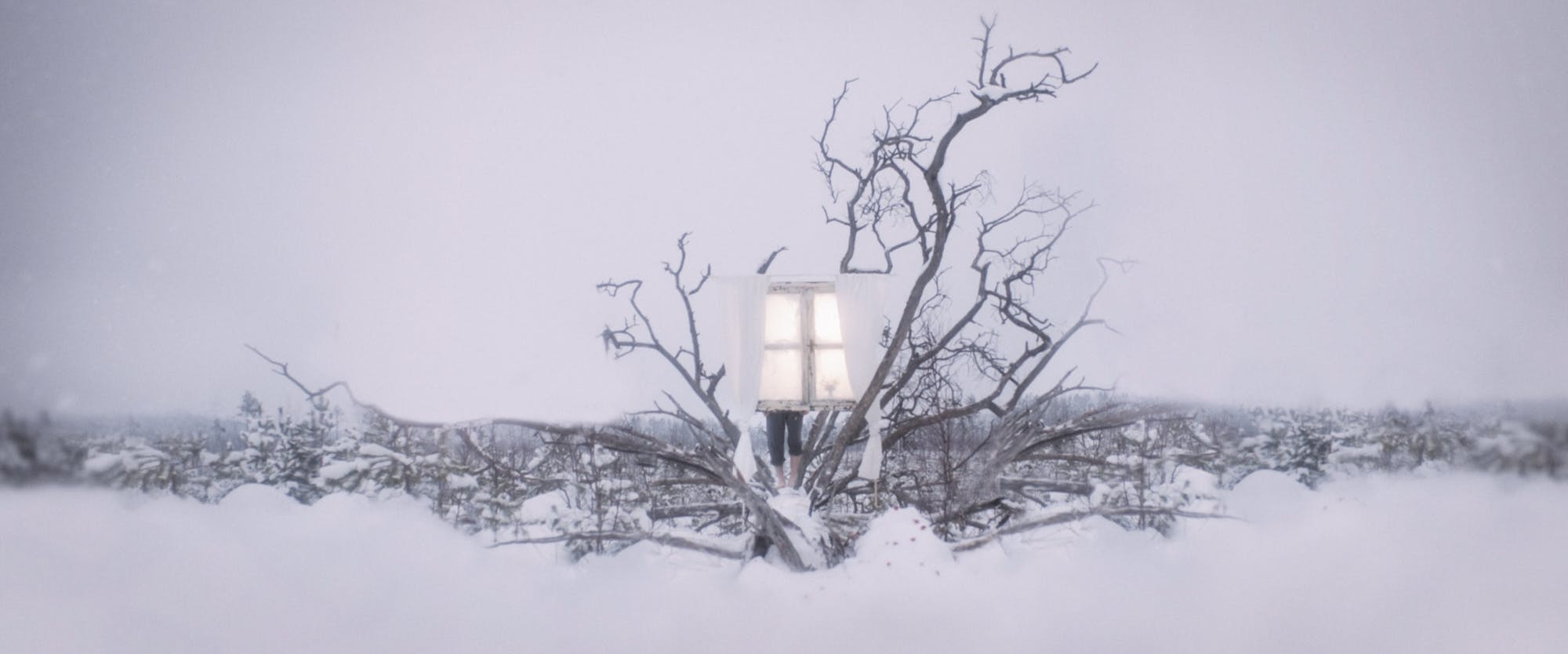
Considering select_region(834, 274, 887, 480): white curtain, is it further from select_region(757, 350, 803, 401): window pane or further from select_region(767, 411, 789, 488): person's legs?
select_region(767, 411, 789, 488): person's legs

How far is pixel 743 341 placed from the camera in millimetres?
4312

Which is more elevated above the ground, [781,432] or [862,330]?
[862,330]

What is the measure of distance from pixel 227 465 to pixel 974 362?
381 cm

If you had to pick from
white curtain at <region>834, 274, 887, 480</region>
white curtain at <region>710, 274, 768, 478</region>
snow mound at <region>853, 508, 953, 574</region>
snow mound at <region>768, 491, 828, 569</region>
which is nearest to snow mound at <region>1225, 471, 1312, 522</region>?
snow mound at <region>853, 508, 953, 574</region>

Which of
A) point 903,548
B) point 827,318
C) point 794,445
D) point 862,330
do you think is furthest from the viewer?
point 794,445

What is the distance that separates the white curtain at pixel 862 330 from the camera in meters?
4.18

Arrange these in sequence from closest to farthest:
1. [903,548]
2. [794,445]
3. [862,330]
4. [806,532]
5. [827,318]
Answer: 1. [903,548]
2. [806,532]
3. [862,330]
4. [827,318]
5. [794,445]

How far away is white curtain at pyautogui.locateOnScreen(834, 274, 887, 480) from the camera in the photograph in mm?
4180

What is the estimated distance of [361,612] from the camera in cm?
238

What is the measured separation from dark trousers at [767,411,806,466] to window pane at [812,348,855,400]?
8.1 inches

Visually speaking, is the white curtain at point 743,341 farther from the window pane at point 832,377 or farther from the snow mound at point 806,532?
the snow mound at point 806,532

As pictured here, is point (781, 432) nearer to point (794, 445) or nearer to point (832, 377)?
point (794, 445)

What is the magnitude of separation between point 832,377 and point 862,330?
0.31m

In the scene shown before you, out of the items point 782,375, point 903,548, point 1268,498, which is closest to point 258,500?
point 903,548
